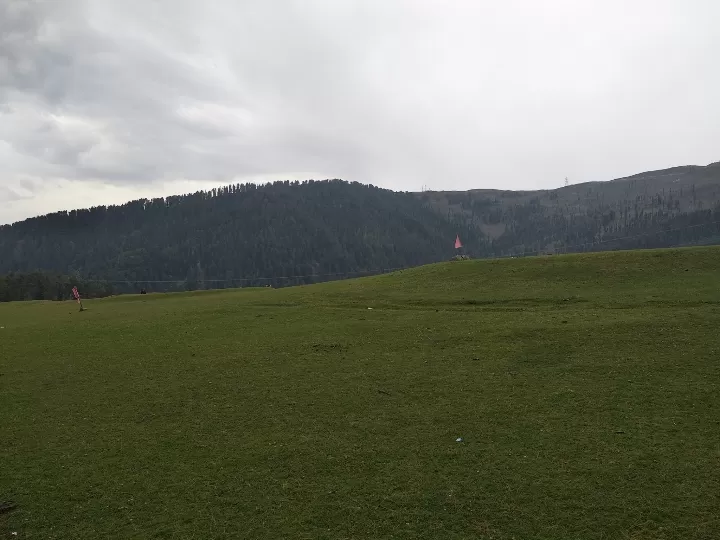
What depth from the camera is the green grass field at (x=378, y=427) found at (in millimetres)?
7832

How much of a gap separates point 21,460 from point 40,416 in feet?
8.89

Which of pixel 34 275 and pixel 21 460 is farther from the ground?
pixel 34 275

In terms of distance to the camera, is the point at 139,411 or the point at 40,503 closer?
the point at 40,503

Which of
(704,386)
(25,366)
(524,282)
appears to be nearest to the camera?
Answer: (704,386)

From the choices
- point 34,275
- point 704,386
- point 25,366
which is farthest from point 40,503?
point 34,275

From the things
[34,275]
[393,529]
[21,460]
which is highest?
[34,275]

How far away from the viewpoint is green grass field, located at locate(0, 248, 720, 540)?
25.7ft

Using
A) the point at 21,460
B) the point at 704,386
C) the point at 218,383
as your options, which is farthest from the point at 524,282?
the point at 21,460

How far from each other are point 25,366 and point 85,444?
341 inches

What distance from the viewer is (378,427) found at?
11000 millimetres

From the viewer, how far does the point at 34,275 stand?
11162 cm

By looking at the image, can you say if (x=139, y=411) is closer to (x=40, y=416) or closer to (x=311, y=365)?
(x=40, y=416)

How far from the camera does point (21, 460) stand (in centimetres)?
1007

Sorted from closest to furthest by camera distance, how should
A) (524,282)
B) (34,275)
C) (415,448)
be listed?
1. (415,448)
2. (524,282)
3. (34,275)
